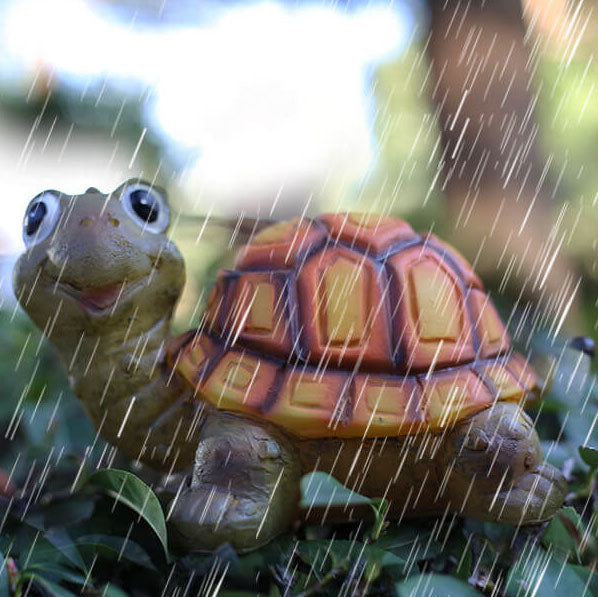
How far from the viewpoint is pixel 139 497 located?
1.99 ft

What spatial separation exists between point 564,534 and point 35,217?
2.26 feet

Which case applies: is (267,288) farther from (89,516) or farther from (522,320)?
(522,320)

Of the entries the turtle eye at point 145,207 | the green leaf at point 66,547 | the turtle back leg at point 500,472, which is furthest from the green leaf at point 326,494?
the turtle eye at point 145,207

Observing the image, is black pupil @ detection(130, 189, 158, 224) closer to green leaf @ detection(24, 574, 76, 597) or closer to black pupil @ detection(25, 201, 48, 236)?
black pupil @ detection(25, 201, 48, 236)

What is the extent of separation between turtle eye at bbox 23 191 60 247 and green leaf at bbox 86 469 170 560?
29cm

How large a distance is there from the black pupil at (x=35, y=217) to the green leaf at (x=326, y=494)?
1.44 ft

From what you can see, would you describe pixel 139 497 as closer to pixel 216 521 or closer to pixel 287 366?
pixel 216 521

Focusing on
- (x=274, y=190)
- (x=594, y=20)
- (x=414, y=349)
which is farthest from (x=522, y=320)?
(x=594, y=20)

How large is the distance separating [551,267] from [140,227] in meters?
0.99

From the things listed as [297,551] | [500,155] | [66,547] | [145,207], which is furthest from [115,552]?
[500,155]

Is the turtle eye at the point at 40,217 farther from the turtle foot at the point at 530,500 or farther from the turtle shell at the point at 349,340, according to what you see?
the turtle foot at the point at 530,500

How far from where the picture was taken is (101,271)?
0.71 metres

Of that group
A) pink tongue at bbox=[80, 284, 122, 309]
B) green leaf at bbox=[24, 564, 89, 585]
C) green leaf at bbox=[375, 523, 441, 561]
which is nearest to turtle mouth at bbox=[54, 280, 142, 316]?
pink tongue at bbox=[80, 284, 122, 309]

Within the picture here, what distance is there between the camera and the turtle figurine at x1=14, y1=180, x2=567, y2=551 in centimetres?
66
